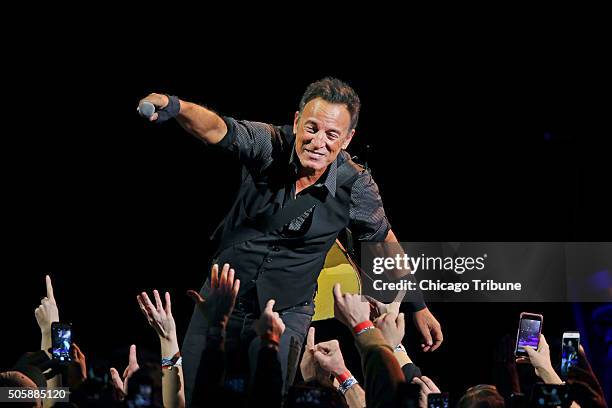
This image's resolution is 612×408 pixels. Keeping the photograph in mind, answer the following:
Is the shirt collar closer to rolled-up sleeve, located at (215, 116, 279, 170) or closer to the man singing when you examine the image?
the man singing

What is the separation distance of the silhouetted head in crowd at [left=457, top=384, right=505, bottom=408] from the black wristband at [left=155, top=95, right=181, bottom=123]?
4.95 ft

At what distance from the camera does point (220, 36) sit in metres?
5.28

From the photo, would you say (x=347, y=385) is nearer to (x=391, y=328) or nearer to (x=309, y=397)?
(x=391, y=328)

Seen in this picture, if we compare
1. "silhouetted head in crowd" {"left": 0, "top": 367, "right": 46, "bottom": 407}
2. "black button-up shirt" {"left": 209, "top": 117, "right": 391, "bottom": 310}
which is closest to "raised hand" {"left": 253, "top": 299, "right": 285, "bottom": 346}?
"silhouetted head in crowd" {"left": 0, "top": 367, "right": 46, "bottom": 407}

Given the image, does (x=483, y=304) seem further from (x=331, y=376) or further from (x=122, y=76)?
(x=122, y=76)

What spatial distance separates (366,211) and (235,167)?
1.45m

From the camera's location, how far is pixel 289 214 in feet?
13.2

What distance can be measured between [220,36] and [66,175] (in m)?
1.22

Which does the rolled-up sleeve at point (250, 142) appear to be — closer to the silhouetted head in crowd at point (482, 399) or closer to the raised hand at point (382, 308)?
the raised hand at point (382, 308)

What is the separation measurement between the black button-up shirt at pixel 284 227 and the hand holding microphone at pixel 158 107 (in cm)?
68

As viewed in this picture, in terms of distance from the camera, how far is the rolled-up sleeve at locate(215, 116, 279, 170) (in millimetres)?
3705
